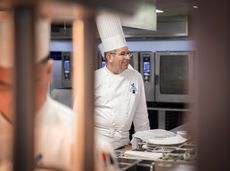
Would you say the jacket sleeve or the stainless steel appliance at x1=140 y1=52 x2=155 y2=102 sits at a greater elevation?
the stainless steel appliance at x1=140 y1=52 x2=155 y2=102

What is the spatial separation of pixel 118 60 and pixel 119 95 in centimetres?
25

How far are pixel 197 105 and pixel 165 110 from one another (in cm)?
371

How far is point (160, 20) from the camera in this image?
161 inches

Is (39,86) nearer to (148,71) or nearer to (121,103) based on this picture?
(121,103)

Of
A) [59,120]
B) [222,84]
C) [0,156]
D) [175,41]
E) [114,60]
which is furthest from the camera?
[175,41]

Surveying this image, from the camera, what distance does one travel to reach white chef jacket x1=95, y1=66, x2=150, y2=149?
8.73 feet

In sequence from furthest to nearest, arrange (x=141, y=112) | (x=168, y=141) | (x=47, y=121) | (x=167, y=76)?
(x=167, y=76) < (x=141, y=112) < (x=168, y=141) < (x=47, y=121)

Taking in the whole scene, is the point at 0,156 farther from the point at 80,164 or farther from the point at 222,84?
the point at 222,84

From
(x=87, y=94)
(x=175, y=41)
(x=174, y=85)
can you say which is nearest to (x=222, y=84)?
(x=87, y=94)

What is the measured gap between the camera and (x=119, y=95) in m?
2.82

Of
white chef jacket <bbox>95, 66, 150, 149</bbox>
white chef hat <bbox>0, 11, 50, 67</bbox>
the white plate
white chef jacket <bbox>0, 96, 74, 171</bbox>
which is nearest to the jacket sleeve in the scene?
white chef jacket <bbox>95, 66, 150, 149</bbox>

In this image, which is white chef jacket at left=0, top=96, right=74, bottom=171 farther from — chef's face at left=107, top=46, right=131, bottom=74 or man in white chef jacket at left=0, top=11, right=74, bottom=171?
chef's face at left=107, top=46, right=131, bottom=74

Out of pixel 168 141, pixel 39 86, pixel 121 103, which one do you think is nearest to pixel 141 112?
pixel 121 103

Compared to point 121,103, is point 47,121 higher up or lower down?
higher up
